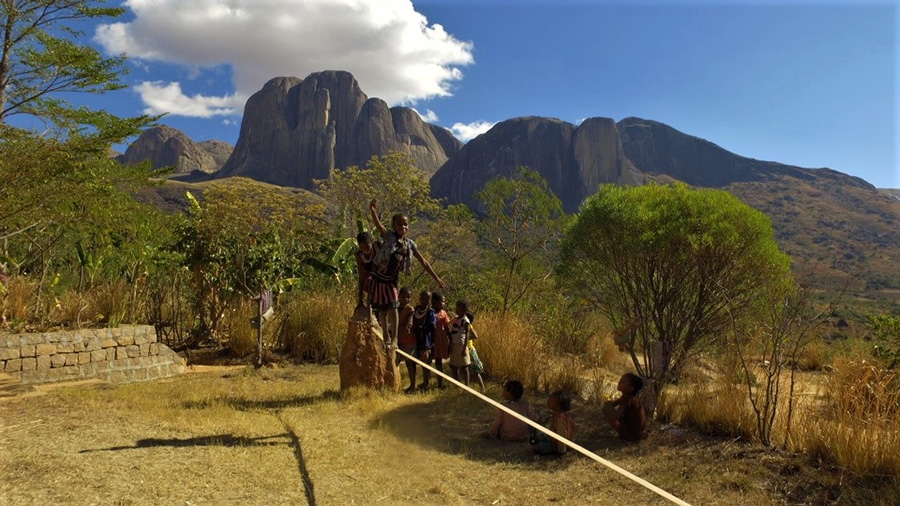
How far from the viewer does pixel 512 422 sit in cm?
580

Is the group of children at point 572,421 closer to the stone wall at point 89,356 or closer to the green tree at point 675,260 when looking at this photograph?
the green tree at point 675,260

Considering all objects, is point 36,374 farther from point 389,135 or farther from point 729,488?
point 389,135

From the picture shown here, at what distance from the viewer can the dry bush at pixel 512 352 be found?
8.12 meters

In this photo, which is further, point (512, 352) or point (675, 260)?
point (512, 352)

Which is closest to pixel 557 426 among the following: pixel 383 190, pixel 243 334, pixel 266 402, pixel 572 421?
pixel 572 421

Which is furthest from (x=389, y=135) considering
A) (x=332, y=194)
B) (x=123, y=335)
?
(x=123, y=335)

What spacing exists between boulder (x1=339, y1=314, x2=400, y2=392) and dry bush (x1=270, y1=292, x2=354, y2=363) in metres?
3.50

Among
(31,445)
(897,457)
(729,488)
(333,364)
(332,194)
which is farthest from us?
(332,194)

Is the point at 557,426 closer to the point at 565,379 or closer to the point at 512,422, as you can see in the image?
the point at 512,422

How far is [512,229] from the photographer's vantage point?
12.2m

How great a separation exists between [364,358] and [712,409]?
4205mm

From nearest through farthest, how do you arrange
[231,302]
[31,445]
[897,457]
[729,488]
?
[897,457]
[729,488]
[31,445]
[231,302]

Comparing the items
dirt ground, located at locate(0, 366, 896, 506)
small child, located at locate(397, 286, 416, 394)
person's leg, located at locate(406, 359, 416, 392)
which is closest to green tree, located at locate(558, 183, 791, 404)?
dirt ground, located at locate(0, 366, 896, 506)

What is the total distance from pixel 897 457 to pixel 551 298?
407 inches
